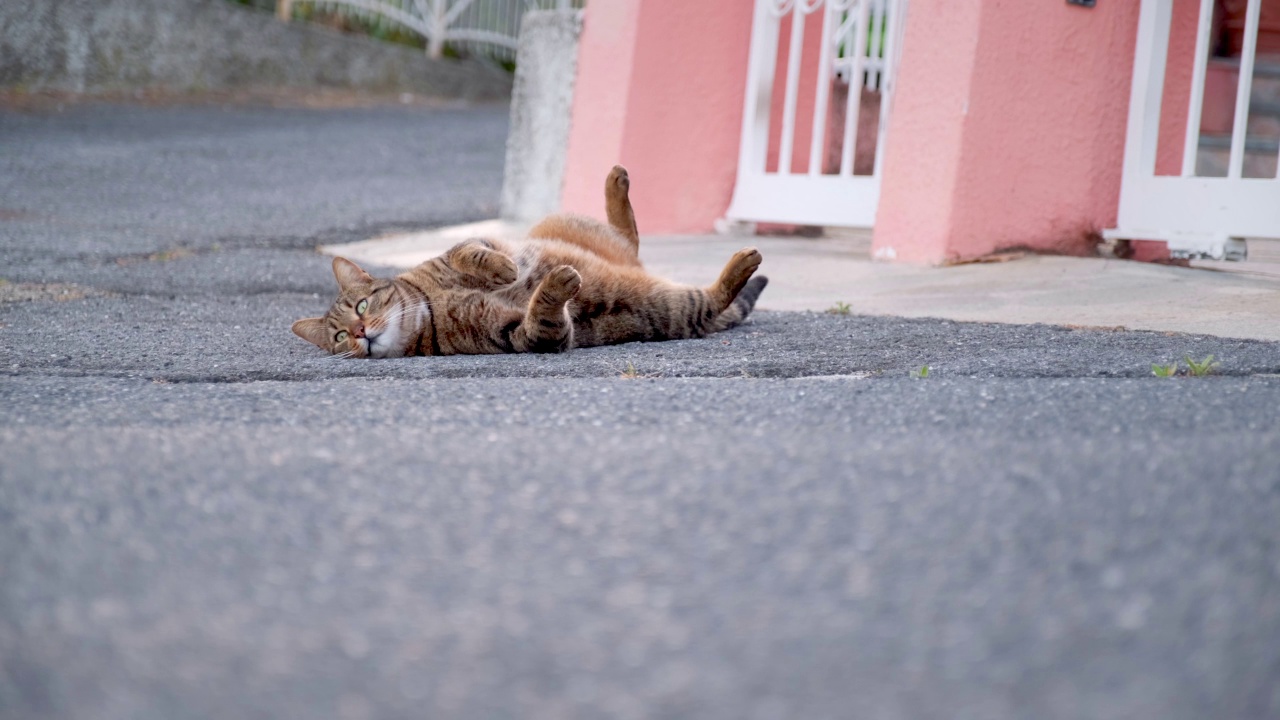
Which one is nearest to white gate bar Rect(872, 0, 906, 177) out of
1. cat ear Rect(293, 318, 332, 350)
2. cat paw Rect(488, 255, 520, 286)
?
cat paw Rect(488, 255, 520, 286)

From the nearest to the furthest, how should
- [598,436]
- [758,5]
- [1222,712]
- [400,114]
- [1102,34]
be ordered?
[1222,712], [598,436], [1102,34], [758,5], [400,114]

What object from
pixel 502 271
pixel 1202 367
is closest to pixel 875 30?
pixel 502 271

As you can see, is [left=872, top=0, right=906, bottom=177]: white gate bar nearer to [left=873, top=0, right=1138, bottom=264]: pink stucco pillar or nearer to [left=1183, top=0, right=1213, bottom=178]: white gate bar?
[left=873, top=0, right=1138, bottom=264]: pink stucco pillar

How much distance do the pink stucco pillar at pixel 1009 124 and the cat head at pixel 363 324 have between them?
8.17 ft

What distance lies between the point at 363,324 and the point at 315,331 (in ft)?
0.77

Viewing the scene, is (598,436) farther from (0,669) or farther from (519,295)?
(519,295)

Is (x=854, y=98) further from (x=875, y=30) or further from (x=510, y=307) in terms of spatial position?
(x=510, y=307)

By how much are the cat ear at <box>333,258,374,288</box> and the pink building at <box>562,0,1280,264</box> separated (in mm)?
2473

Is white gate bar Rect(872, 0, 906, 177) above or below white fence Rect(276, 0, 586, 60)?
below

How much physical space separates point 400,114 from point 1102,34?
8.80 metres

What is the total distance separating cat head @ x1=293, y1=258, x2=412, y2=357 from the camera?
3668 mm

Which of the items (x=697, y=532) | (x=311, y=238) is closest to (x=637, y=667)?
(x=697, y=532)

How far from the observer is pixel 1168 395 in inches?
94.8

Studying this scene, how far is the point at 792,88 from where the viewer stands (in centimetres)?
629
